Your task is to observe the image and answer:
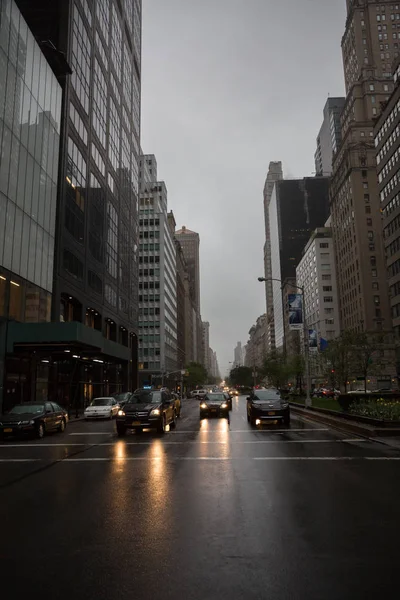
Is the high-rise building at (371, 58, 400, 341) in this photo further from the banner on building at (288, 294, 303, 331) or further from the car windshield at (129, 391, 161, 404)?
the car windshield at (129, 391, 161, 404)

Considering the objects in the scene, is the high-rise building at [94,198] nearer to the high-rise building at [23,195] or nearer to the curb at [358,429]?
the high-rise building at [23,195]

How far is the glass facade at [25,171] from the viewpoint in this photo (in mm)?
29641

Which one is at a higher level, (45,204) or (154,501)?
(45,204)

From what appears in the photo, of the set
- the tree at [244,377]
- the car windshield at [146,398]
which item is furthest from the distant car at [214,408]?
the tree at [244,377]

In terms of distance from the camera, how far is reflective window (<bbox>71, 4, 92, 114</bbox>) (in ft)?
149

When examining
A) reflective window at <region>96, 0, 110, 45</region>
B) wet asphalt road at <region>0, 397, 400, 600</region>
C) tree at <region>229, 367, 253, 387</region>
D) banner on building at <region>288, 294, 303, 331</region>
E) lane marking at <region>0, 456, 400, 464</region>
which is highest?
reflective window at <region>96, 0, 110, 45</region>

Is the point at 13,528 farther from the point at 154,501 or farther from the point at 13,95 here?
the point at 13,95

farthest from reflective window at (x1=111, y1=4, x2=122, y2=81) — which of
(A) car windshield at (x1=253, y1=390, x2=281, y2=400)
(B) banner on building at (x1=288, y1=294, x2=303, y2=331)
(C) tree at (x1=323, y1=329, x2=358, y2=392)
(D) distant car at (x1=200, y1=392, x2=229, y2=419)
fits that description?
(A) car windshield at (x1=253, y1=390, x2=281, y2=400)

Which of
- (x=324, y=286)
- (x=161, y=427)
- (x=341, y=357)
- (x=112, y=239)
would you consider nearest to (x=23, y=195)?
(x=161, y=427)

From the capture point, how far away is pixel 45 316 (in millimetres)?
36531

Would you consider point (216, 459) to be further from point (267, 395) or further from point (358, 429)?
point (267, 395)

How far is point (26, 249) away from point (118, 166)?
35240mm

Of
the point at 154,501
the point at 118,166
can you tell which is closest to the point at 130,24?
the point at 118,166

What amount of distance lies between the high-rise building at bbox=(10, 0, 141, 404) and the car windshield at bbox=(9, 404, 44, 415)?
9.46m
